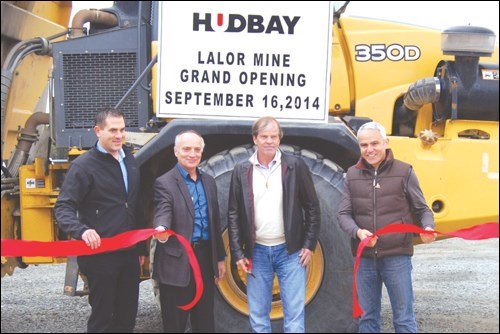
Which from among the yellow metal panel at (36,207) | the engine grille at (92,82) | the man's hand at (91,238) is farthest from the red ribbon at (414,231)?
the yellow metal panel at (36,207)

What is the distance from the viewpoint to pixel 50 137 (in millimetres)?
5805

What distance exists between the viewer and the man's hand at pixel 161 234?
410 cm

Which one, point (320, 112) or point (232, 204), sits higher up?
point (320, 112)

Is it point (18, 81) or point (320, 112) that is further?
point (18, 81)

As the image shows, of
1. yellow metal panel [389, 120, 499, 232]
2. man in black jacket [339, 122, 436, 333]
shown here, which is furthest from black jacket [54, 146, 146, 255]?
yellow metal panel [389, 120, 499, 232]

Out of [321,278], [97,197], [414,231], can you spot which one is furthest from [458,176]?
[97,197]

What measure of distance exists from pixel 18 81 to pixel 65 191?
2.82 meters

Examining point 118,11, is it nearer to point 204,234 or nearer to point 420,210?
point 204,234

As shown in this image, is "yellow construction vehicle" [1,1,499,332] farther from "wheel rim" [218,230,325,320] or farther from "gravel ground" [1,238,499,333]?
"gravel ground" [1,238,499,333]

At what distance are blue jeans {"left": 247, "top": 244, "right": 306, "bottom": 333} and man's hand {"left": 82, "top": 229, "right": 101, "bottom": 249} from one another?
930mm

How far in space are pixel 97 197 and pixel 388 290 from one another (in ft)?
6.08

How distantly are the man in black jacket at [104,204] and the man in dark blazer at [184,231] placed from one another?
20cm

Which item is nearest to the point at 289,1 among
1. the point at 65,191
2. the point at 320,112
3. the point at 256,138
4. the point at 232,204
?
the point at 320,112

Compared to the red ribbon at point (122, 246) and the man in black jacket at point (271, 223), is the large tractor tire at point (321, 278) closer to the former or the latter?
the man in black jacket at point (271, 223)
